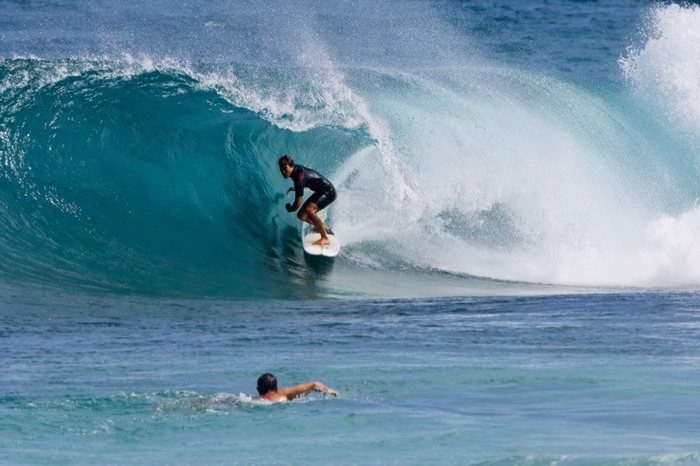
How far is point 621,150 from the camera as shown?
23594mm

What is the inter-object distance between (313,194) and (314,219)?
0.42 meters

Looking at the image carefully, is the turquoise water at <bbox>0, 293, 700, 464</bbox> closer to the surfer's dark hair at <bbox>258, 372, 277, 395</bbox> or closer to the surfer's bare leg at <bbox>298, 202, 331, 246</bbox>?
the surfer's dark hair at <bbox>258, 372, 277, 395</bbox>

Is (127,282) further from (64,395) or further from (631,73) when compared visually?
(631,73)

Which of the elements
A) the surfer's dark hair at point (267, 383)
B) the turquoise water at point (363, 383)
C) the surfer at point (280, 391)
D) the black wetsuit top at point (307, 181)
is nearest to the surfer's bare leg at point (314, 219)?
the black wetsuit top at point (307, 181)

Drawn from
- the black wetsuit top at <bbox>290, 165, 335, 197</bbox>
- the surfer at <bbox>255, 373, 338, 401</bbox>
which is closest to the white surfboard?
the black wetsuit top at <bbox>290, 165, 335, 197</bbox>

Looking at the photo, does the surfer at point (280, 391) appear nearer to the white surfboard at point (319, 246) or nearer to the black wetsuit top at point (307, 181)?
the black wetsuit top at point (307, 181)

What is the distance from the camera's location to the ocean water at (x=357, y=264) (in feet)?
29.0

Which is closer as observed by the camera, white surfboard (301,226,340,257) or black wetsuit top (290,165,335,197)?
black wetsuit top (290,165,335,197)

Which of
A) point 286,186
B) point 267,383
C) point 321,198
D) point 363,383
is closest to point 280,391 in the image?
point 267,383

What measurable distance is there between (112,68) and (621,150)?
396 inches

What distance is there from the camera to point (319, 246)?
55.2 ft

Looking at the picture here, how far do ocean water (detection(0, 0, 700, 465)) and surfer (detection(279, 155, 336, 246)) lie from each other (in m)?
0.60

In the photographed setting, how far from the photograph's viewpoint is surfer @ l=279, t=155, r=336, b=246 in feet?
52.2

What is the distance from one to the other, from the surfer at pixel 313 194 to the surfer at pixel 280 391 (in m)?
6.40
